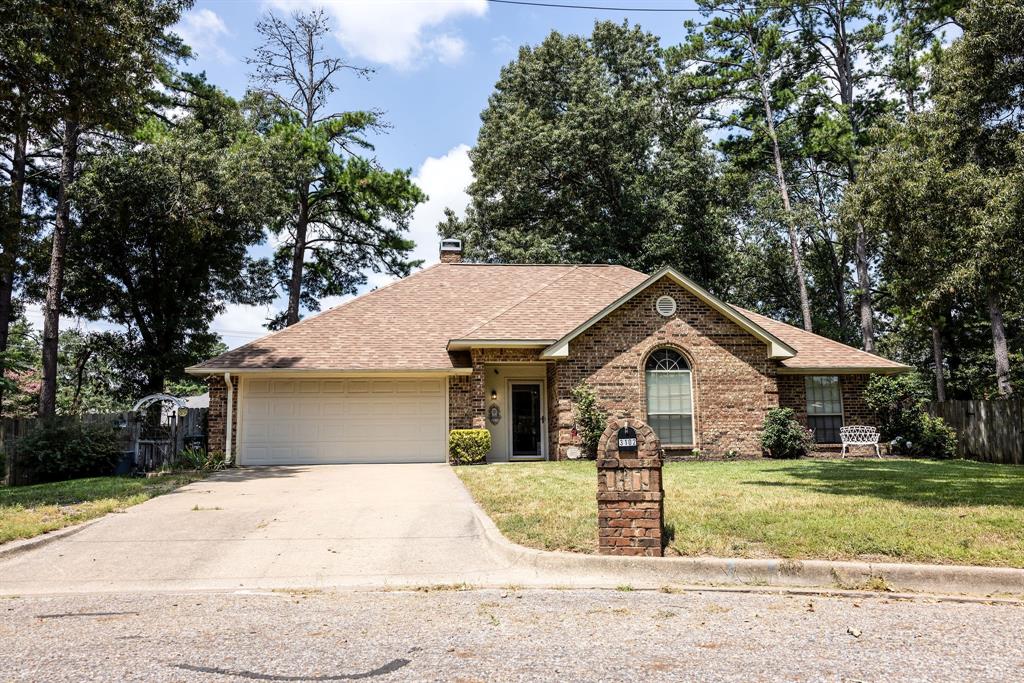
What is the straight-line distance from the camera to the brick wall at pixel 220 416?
677 inches

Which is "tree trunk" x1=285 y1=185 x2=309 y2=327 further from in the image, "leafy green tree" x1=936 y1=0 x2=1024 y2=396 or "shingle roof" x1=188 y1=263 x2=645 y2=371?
"leafy green tree" x1=936 y1=0 x2=1024 y2=396

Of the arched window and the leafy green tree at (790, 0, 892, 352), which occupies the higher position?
the leafy green tree at (790, 0, 892, 352)

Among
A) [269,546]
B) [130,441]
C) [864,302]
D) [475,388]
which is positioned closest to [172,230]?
[130,441]

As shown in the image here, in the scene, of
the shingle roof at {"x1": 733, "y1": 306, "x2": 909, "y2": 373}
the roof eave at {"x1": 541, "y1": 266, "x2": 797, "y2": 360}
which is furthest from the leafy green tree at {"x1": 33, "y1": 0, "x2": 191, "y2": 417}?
the shingle roof at {"x1": 733, "y1": 306, "x2": 909, "y2": 373}

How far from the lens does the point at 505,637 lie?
4727 mm

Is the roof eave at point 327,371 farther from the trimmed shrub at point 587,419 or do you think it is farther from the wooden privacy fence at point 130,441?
the trimmed shrub at point 587,419

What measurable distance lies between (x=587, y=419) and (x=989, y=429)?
10801 mm

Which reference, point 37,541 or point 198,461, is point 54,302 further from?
point 37,541

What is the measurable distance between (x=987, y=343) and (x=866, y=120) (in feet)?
37.5

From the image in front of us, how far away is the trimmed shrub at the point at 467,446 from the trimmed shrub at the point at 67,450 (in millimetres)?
7718

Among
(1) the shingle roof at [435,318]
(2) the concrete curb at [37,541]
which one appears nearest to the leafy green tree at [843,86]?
(1) the shingle roof at [435,318]

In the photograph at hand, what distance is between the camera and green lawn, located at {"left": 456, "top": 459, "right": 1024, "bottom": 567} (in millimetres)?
6594

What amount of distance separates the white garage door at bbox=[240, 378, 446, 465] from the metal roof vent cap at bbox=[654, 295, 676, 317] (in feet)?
18.9

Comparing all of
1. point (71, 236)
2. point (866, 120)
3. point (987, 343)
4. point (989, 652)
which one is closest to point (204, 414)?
point (71, 236)
